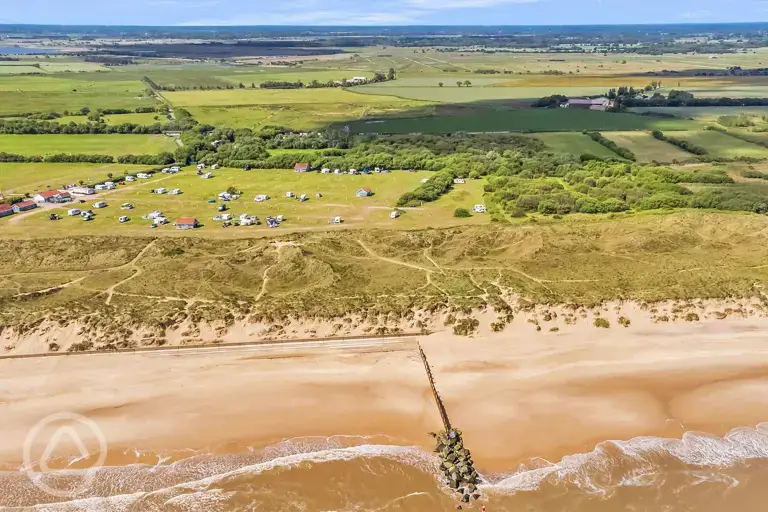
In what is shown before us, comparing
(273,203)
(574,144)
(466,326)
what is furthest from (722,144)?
(466,326)

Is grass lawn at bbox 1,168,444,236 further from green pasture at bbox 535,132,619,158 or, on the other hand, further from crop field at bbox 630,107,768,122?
crop field at bbox 630,107,768,122

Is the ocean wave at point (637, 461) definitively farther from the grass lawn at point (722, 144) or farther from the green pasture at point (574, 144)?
the grass lawn at point (722, 144)

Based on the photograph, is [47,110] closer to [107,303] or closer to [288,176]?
[288,176]

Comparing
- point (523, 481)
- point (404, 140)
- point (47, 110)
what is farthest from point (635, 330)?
point (47, 110)

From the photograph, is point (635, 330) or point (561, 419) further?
point (635, 330)

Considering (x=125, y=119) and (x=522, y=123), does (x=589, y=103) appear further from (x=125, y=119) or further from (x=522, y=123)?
(x=125, y=119)

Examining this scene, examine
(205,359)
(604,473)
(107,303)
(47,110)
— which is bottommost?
(604,473)

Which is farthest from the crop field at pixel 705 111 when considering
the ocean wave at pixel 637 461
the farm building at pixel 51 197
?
the farm building at pixel 51 197
